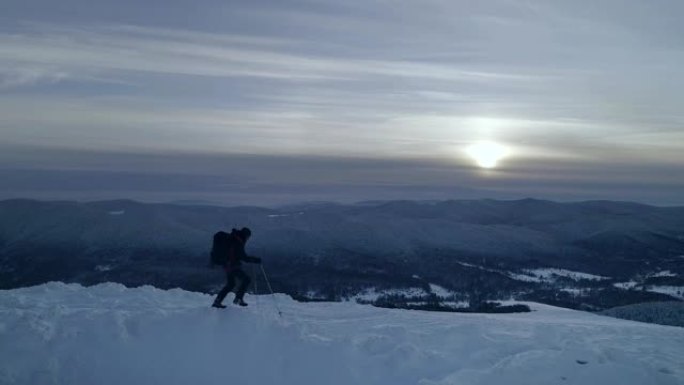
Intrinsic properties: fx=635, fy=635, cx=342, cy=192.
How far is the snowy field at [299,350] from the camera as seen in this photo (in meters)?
14.4

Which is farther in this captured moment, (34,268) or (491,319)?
(34,268)

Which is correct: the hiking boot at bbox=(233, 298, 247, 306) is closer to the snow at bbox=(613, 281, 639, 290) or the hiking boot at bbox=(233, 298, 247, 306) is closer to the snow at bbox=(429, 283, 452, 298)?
the snow at bbox=(429, 283, 452, 298)

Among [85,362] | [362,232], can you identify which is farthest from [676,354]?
[362,232]

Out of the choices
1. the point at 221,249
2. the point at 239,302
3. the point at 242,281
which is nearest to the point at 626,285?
the point at 239,302

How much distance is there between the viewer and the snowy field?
14.4 metres

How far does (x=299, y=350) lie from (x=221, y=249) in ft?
12.3

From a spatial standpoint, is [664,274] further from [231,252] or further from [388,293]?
[231,252]

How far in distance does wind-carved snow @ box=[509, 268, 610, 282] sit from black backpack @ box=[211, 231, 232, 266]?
316 ft

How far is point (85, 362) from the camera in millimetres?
15258

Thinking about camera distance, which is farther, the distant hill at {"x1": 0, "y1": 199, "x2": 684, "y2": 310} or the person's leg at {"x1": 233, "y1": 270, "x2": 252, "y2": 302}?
the distant hill at {"x1": 0, "y1": 199, "x2": 684, "y2": 310}

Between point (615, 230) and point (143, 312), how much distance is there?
171004mm

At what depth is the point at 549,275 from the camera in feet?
374

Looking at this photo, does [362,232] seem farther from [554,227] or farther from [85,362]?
[85,362]

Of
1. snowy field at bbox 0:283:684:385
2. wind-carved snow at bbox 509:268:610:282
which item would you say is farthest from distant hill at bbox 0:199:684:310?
snowy field at bbox 0:283:684:385
